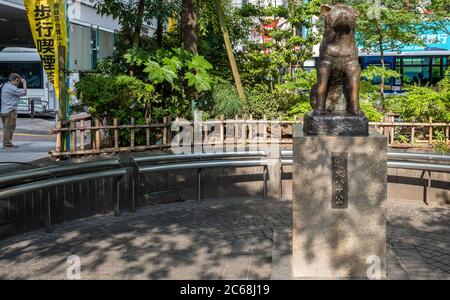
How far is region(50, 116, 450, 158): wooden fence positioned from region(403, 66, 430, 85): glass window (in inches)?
511

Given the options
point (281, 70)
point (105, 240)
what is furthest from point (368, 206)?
point (281, 70)

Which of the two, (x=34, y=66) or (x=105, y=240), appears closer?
(x=105, y=240)

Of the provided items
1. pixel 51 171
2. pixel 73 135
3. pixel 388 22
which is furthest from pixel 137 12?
pixel 388 22

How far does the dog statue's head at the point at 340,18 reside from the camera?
6.38 meters

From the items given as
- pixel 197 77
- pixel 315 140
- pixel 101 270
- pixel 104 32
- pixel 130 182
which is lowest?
pixel 101 270

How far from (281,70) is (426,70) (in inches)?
417

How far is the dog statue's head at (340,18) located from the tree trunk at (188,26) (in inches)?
341

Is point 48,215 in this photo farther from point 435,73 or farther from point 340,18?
point 435,73

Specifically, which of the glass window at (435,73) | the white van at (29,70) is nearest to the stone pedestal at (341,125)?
the glass window at (435,73)

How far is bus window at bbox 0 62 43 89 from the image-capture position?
1200 inches

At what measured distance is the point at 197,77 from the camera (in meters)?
13.6

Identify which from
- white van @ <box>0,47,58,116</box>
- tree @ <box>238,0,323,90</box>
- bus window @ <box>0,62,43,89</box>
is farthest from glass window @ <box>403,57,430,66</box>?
bus window @ <box>0,62,43,89</box>

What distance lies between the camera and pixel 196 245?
25.2 feet
